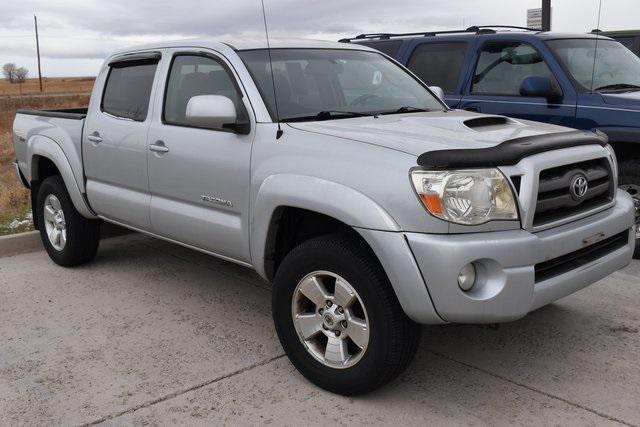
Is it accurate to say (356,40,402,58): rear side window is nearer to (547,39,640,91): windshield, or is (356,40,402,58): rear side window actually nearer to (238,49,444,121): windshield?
(547,39,640,91): windshield

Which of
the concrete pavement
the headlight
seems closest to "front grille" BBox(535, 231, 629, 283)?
the headlight

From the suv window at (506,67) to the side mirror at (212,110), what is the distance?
3.47 meters

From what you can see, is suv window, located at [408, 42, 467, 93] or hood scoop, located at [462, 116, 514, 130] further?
suv window, located at [408, 42, 467, 93]

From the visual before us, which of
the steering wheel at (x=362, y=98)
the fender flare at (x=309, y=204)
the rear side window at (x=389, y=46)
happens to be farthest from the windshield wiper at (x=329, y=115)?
the rear side window at (x=389, y=46)

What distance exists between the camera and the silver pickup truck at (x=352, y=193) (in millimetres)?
3041

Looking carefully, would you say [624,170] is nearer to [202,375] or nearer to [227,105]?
[227,105]

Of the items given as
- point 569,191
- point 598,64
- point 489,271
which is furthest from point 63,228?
point 598,64

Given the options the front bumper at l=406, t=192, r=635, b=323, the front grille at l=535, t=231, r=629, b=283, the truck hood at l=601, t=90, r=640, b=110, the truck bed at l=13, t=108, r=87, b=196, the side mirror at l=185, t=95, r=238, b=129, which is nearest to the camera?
the front bumper at l=406, t=192, r=635, b=323

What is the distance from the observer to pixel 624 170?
5.67 m

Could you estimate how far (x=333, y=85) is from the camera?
4406 millimetres

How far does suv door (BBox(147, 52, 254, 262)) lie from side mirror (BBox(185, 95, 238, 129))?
0.12 meters

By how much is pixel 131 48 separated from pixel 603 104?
3854 mm

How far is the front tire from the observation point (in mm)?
5656

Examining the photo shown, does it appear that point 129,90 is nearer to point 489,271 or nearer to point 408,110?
point 408,110
